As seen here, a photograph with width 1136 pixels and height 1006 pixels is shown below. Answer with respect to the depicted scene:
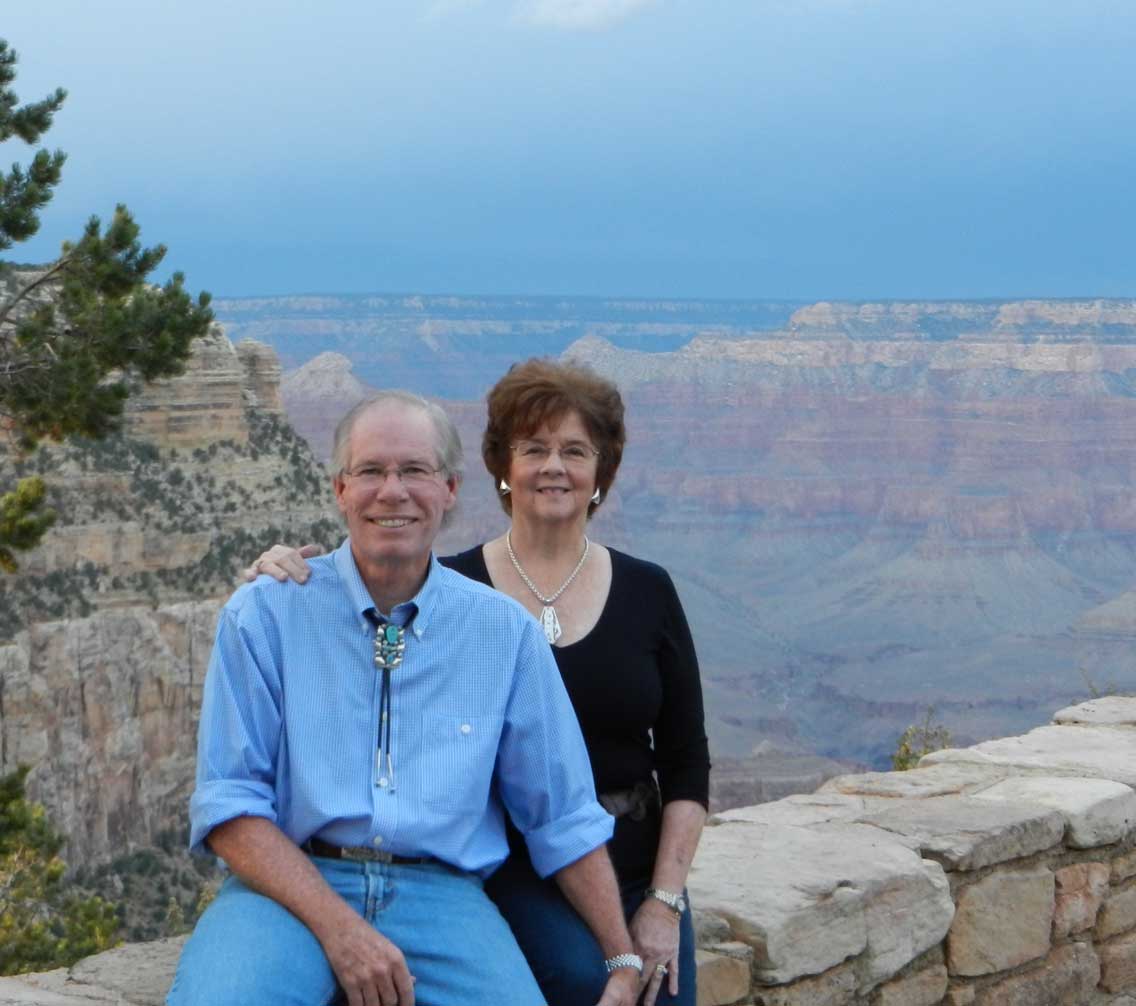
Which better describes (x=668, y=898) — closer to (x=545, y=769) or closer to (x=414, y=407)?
(x=545, y=769)

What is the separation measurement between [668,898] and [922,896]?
93 cm

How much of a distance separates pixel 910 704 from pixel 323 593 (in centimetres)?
5484

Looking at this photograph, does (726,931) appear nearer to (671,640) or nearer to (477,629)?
(671,640)

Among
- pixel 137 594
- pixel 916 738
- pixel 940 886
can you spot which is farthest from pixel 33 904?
pixel 137 594

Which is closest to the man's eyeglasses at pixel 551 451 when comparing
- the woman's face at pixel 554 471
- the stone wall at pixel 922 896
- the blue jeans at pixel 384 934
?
the woman's face at pixel 554 471

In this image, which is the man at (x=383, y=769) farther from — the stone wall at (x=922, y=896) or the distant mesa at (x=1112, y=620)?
the distant mesa at (x=1112, y=620)

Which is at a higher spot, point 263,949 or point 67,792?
point 263,949

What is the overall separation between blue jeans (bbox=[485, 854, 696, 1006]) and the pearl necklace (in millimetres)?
413

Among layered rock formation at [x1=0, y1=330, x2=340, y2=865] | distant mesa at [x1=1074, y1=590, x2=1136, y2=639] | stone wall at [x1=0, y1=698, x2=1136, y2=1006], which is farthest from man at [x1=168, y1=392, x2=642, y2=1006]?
distant mesa at [x1=1074, y1=590, x2=1136, y2=639]

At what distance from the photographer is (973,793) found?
4.19m

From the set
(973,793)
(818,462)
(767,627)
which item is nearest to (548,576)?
(973,793)

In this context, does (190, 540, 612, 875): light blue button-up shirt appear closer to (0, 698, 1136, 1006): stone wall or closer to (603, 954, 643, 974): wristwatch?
(603, 954, 643, 974): wristwatch

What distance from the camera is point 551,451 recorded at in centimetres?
303

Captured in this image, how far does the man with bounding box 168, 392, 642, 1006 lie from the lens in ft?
7.66
